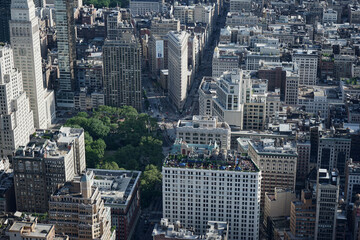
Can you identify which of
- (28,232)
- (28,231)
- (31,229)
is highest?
(31,229)

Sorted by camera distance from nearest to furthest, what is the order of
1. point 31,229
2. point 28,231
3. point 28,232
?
point 28,231 → point 28,232 → point 31,229

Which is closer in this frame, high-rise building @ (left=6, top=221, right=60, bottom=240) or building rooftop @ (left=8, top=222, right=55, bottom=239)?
high-rise building @ (left=6, top=221, right=60, bottom=240)

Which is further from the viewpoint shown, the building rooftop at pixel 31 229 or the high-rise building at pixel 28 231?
the building rooftop at pixel 31 229

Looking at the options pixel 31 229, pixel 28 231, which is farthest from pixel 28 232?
pixel 31 229

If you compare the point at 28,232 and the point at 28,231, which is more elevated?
the point at 28,231

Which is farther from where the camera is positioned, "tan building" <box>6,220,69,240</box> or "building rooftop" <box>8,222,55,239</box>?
"building rooftop" <box>8,222,55,239</box>

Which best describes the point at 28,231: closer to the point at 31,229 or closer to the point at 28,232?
the point at 28,232

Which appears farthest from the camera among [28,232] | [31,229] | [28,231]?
[31,229]
